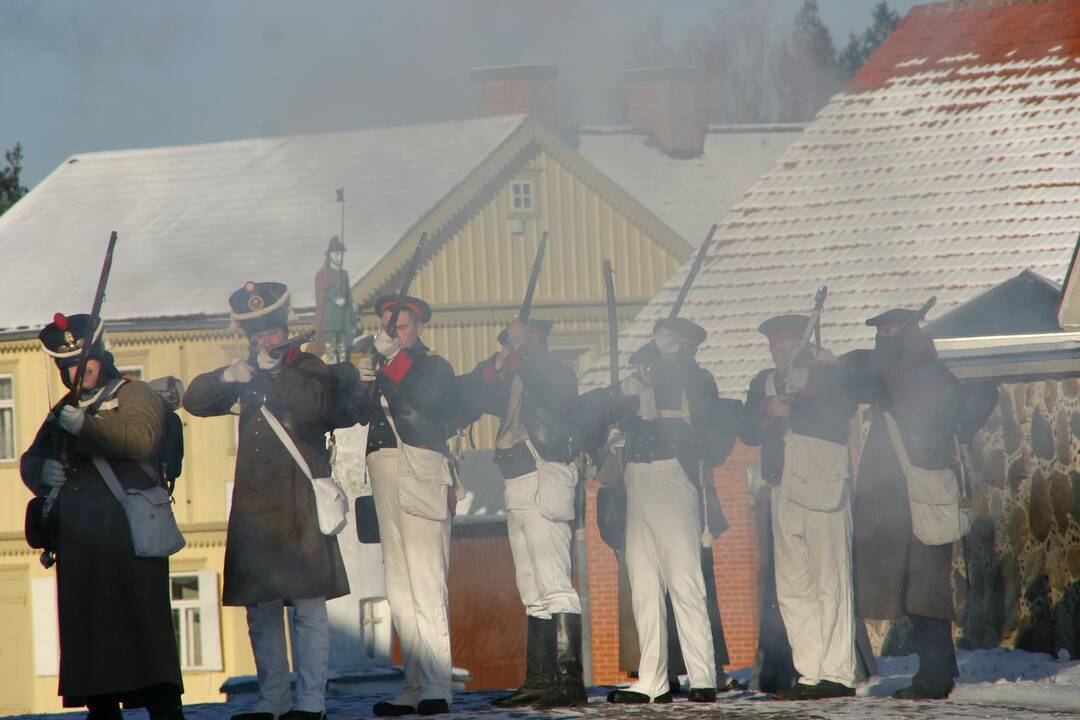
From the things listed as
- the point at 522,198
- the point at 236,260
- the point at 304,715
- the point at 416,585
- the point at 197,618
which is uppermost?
the point at 522,198

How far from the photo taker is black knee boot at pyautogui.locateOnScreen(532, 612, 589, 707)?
31.0 feet

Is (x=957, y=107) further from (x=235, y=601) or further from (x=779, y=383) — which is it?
(x=235, y=601)

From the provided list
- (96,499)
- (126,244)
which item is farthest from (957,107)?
(126,244)

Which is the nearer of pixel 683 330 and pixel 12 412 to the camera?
pixel 683 330

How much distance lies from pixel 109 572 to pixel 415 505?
1.50 m

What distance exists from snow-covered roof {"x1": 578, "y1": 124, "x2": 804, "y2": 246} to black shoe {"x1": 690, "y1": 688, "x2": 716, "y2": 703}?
2560cm

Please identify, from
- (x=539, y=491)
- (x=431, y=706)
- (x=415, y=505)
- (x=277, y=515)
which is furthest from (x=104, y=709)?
(x=539, y=491)

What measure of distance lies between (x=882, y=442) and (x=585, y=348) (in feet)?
76.9

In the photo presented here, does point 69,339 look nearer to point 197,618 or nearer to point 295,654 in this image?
point 295,654

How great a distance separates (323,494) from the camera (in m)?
8.76

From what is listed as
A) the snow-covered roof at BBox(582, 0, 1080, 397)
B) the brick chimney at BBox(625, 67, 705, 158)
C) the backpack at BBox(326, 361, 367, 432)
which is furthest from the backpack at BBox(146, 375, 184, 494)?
the brick chimney at BBox(625, 67, 705, 158)

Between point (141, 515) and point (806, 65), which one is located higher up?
point (806, 65)

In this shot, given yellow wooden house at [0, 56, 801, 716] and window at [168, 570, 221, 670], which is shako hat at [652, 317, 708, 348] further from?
window at [168, 570, 221, 670]

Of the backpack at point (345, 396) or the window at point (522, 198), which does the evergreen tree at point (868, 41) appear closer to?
the window at point (522, 198)
